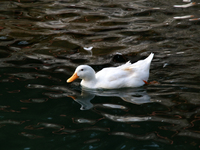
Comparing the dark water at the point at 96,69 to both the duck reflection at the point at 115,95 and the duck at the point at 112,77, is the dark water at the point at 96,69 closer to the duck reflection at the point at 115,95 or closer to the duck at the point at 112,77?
the duck reflection at the point at 115,95

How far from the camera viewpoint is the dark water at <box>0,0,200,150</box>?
4.56m

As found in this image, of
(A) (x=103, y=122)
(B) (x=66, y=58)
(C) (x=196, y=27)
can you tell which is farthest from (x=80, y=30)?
(A) (x=103, y=122)

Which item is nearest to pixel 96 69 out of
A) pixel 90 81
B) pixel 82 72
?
pixel 90 81

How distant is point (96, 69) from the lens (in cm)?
793

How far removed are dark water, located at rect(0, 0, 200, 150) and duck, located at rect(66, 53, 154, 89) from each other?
0.66 feet

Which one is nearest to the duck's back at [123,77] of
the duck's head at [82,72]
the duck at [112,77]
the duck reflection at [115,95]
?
the duck at [112,77]

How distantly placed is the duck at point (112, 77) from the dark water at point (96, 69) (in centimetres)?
20

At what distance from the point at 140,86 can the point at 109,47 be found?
2.73 m

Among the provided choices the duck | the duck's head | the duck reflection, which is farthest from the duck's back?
the duck's head

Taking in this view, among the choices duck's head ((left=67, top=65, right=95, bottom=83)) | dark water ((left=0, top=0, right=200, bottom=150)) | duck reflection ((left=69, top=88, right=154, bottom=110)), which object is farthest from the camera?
duck's head ((left=67, top=65, right=95, bottom=83))

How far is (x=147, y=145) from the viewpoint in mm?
4262

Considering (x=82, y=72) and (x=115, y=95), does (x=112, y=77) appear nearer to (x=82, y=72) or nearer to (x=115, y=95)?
(x=115, y=95)

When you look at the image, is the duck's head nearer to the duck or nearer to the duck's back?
the duck

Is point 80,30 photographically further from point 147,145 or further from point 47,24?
point 147,145
